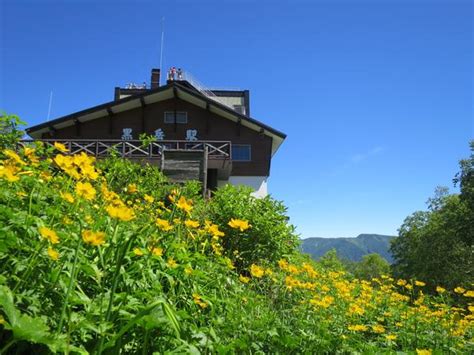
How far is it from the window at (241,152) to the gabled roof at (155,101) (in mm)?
1164

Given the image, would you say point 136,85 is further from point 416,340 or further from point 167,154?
point 416,340

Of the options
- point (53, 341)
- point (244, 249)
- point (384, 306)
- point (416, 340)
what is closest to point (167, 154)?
point (244, 249)

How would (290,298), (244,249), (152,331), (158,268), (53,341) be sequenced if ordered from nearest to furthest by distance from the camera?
(53,341) → (152,331) → (158,268) → (290,298) → (244,249)

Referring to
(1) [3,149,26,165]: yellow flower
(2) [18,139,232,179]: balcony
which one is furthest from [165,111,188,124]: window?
(1) [3,149,26,165]: yellow flower

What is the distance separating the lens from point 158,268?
94.3 inches

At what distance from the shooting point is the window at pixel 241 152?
68.9ft

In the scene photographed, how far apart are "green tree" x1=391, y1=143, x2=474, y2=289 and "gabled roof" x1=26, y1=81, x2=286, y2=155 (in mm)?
10913

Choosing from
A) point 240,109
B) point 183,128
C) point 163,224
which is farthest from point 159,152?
point 163,224

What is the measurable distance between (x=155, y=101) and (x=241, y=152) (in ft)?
18.7

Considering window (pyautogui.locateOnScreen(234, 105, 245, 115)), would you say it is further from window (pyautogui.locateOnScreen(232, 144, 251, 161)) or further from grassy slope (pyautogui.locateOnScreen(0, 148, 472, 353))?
grassy slope (pyautogui.locateOnScreen(0, 148, 472, 353))

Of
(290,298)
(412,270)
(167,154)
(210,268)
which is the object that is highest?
(167,154)

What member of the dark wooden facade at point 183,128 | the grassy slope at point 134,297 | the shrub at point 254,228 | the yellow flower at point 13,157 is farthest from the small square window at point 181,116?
the yellow flower at point 13,157

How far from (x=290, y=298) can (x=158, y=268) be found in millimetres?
1545

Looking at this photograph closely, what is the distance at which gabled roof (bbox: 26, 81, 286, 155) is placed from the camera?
19.9 meters
